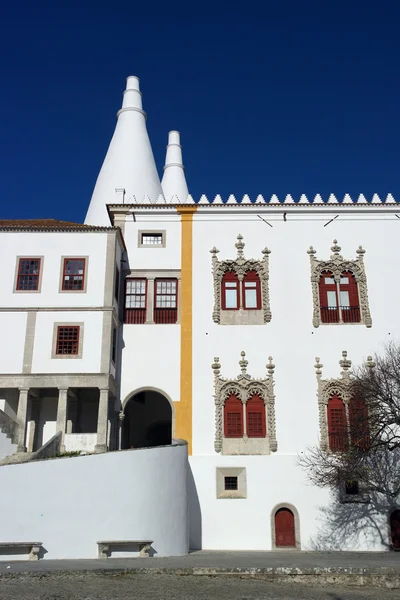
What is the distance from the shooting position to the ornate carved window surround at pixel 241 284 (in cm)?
2522

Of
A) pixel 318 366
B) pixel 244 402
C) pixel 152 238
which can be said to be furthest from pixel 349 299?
pixel 152 238

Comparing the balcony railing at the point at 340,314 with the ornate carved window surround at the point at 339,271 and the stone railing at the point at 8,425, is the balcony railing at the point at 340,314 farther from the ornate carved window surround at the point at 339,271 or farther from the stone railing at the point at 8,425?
the stone railing at the point at 8,425

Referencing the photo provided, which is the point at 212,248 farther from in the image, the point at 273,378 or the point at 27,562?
the point at 27,562

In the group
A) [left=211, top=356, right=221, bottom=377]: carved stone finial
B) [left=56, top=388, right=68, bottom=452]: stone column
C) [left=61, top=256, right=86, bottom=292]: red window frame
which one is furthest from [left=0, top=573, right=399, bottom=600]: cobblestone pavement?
[left=61, top=256, right=86, bottom=292]: red window frame

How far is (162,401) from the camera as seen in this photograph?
2819 cm

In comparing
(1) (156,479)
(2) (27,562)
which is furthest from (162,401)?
(2) (27,562)

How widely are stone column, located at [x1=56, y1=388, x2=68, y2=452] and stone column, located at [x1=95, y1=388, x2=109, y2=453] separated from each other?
114 cm

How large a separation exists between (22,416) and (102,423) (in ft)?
8.58

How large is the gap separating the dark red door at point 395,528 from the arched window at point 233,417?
6.03m

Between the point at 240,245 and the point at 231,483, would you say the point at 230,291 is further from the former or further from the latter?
the point at 231,483

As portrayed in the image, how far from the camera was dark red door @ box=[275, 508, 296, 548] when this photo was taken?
74.1 ft

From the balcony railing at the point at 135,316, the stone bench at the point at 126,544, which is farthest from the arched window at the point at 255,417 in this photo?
the stone bench at the point at 126,544

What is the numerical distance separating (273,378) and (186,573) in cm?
1162

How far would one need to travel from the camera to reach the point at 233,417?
79.5ft
